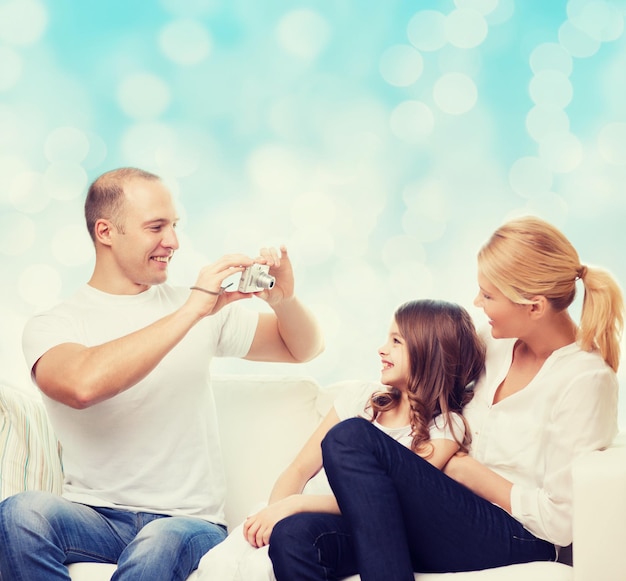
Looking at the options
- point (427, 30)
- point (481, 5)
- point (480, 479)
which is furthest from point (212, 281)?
point (481, 5)

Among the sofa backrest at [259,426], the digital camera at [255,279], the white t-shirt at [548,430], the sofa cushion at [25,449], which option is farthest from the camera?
the sofa backrest at [259,426]

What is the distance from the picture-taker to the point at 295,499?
74.1 inches

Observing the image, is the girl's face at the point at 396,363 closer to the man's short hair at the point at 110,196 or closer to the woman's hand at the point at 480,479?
the woman's hand at the point at 480,479

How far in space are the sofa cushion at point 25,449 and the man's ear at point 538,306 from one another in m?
1.24

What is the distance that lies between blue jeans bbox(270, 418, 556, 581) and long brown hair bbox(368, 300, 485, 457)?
0.20 metres

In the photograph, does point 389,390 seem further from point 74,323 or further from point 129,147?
point 129,147

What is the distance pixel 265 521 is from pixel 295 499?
0.09 meters

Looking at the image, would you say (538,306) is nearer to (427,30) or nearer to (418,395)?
(418,395)

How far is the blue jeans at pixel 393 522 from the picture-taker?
5.61ft

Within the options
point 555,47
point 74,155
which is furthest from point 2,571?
point 555,47

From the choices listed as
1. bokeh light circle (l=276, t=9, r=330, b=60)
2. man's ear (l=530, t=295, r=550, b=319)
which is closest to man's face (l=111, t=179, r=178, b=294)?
man's ear (l=530, t=295, r=550, b=319)

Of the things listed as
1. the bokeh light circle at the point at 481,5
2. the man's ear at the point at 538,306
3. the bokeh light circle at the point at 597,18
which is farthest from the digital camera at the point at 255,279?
the bokeh light circle at the point at 597,18

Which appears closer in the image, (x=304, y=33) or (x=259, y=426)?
(x=259, y=426)

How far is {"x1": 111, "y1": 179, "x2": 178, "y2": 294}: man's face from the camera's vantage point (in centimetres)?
212
